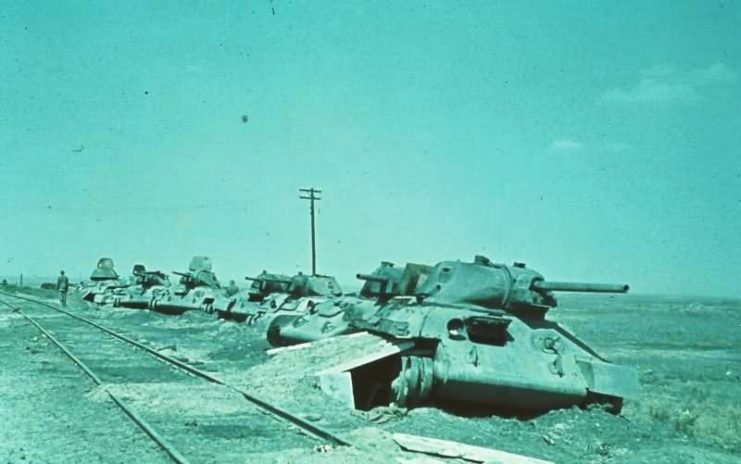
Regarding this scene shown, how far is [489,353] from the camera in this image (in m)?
12.2

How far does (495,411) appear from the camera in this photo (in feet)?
41.8

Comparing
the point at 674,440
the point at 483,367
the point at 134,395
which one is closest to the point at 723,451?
the point at 674,440

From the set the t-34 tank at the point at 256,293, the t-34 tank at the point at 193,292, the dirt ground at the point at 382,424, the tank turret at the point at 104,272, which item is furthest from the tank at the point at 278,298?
the tank turret at the point at 104,272

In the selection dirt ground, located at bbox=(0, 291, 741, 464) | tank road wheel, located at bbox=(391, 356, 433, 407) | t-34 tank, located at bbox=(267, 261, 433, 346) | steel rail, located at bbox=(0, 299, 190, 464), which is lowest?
dirt ground, located at bbox=(0, 291, 741, 464)

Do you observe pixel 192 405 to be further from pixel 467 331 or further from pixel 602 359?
pixel 602 359

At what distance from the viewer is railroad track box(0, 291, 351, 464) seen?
895cm

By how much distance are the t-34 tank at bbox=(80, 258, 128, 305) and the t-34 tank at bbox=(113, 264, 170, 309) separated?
3.70ft

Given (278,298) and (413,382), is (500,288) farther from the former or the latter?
(278,298)

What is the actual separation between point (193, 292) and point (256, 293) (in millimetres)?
7271

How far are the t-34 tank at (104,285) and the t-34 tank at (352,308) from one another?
85.1 ft

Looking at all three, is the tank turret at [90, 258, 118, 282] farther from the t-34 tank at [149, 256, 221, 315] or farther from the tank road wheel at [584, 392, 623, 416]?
the tank road wheel at [584, 392, 623, 416]

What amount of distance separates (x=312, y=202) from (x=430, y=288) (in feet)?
102

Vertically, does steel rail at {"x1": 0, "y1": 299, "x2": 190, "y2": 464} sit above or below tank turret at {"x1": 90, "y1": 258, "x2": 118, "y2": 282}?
below

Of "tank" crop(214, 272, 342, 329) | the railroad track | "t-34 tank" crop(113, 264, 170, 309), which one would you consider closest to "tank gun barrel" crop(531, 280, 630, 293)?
the railroad track
